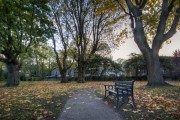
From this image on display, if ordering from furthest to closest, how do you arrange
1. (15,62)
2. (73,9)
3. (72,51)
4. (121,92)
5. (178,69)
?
(178,69) → (72,51) → (73,9) → (15,62) → (121,92)

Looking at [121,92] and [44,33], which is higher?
[44,33]

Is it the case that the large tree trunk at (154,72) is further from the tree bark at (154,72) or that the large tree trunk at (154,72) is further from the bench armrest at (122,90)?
the bench armrest at (122,90)

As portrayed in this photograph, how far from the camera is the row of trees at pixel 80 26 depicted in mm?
18953

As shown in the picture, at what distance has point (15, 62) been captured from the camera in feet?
84.7

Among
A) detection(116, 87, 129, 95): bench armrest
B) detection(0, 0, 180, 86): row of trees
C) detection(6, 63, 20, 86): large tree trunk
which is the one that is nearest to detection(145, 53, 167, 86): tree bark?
detection(0, 0, 180, 86): row of trees

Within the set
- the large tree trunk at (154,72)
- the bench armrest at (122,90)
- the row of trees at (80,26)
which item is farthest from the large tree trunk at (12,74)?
the bench armrest at (122,90)

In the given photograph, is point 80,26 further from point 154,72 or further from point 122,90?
point 122,90

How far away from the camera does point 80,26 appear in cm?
3294

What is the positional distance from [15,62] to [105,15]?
15868mm

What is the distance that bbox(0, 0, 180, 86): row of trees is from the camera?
1895 cm

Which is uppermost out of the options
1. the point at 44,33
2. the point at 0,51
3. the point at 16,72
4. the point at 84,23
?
the point at 84,23

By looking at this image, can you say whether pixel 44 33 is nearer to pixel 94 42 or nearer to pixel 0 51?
pixel 0 51

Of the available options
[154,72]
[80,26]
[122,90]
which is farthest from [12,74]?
Answer: [122,90]

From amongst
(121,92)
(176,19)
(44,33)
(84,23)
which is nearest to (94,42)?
(84,23)
